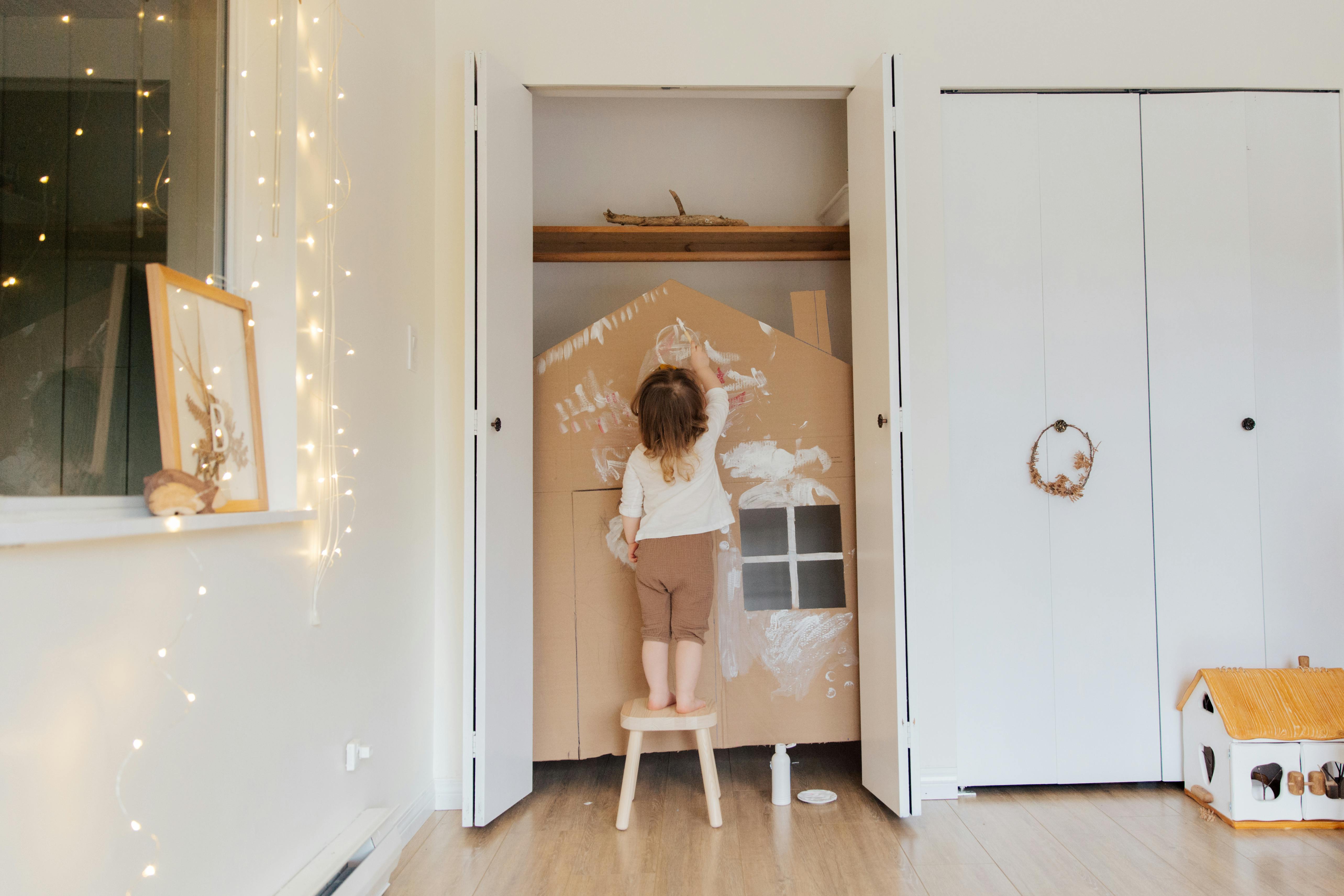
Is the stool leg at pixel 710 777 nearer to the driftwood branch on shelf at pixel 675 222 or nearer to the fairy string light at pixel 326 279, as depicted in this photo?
the fairy string light at pixel 326 279

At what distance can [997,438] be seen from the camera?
7.88 feet

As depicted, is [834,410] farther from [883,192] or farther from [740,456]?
[883,192]

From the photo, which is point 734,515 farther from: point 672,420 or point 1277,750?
point 1277,750

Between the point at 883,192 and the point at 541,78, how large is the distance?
1.09 meters

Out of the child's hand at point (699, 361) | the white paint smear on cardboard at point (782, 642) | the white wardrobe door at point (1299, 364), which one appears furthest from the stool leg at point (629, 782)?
the white wardrobe door at point (1299, 364)

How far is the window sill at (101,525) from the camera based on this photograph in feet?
2.78

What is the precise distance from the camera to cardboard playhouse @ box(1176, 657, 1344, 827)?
2.09 metres

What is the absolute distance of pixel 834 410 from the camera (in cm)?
250

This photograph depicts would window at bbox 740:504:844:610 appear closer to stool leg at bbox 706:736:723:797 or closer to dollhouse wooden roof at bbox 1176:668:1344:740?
stool leg at bbox 706:736:723:797

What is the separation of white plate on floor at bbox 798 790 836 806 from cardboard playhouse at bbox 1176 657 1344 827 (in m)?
1.05

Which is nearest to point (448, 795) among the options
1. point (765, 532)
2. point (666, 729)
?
point (666, 729)

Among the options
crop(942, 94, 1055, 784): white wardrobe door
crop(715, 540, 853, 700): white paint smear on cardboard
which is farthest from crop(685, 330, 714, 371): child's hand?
crop(942, 94, 1055, 784): white wardrobe door

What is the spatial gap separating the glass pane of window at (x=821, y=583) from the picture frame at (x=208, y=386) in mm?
1585

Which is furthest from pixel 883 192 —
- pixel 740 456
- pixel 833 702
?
pixel 833 702
